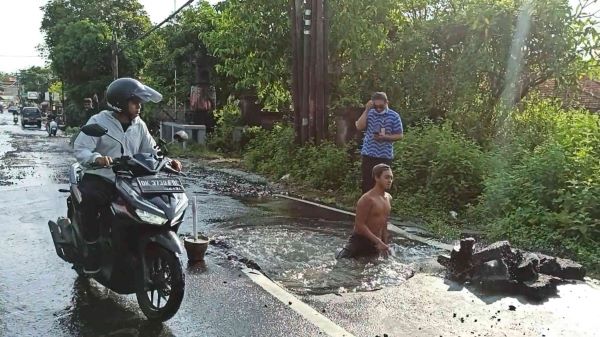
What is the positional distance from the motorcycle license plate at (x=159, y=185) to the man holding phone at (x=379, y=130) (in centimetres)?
408

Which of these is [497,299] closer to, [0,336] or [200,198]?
[0,336]

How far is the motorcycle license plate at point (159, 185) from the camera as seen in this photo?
4.43 m

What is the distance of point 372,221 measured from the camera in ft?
21.3

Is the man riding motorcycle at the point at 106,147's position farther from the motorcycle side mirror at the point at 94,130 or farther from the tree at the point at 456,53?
the tree at the point at 456,53

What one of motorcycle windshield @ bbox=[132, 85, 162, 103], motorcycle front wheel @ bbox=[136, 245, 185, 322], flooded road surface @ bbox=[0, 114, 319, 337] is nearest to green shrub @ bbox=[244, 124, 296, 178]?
flooded road surface @ bbox=[0, 114, 319, 337]

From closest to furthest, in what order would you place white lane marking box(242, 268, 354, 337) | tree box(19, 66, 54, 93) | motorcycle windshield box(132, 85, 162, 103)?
white lane marking box(242, 268, 354, 337) < motorcycle windshield box(132, 85, 162, 103) < tree box(19, 66, 54, 93)

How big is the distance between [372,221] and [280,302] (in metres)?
1.84

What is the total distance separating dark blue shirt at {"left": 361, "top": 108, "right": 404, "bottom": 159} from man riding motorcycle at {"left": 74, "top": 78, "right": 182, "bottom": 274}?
378 cm

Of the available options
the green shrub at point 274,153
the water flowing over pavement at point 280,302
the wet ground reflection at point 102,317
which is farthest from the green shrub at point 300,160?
the wet ground reflection at point 102,317

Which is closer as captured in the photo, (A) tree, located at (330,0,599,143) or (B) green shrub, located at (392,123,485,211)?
(B) green shrub, located at (392,123,485,211)

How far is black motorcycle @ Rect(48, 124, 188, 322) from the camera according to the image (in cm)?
443

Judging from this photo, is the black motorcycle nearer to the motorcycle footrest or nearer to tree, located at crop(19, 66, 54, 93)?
the motorcycle footrest

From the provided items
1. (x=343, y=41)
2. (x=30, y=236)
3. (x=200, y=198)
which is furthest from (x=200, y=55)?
(x=30, y=236)

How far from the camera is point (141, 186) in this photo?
4434 mm
